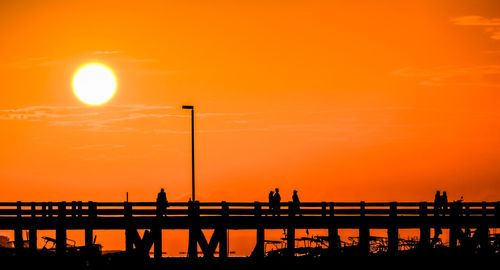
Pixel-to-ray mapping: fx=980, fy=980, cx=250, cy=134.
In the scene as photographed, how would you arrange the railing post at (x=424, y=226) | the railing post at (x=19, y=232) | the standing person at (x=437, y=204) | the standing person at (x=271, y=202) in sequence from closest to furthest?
1. the railing post at (x=424, y=226)
2. the railing post at (x=19, y=232)
3. the standing person at (x=271, y=202)
4. the standing person at (x=437, y=204)

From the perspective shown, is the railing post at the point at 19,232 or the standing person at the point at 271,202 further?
the standing person at the point at 271,202

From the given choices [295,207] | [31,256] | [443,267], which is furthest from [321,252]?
[31,256]

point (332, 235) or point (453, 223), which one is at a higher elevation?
point (453, 223)

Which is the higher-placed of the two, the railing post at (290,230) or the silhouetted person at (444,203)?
the silhouetted person at (444,203)

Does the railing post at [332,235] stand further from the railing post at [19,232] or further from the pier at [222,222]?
the railing post at [19,232]

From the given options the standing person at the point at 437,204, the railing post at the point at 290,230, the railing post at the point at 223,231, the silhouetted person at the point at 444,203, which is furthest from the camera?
the silhouetted person at the point at 444,203

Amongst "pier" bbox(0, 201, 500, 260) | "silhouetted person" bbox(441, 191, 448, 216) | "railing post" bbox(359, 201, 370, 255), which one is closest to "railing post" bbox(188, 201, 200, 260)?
"pier" bbox(0, 201, 500, 260)

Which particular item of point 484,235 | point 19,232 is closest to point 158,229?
point 19,232

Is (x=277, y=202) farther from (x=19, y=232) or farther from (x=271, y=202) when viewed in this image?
(x=19, y=232)

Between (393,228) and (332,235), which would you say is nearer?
(393,228)

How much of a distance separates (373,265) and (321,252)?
3095 millimetres

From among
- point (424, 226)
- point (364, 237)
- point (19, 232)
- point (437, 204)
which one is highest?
point (437, 204)

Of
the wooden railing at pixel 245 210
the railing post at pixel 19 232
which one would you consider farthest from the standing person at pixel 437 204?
the railing post at pixel 19 232

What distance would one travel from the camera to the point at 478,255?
41562 millimetres
